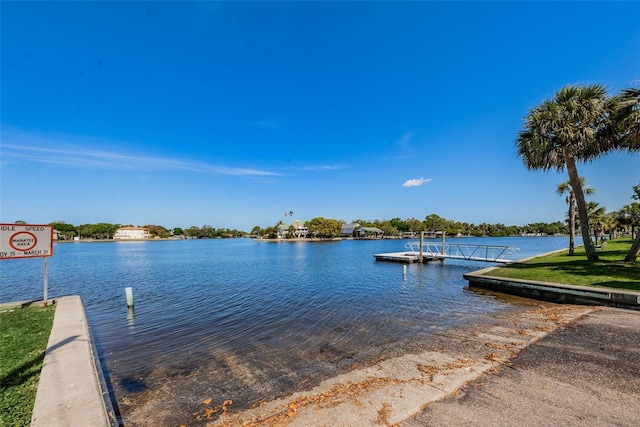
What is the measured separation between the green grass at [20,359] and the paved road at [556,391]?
511 centimetres

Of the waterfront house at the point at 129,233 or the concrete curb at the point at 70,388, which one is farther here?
the waterfront house at the point at 129,233

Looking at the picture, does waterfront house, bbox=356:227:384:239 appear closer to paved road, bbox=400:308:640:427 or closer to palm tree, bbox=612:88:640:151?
palm tree, bbox=612:88:640:151

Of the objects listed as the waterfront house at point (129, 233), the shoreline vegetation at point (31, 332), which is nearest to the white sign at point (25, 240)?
the shoreline vegetation at point (31, 332)

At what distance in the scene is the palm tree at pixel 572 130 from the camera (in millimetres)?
15922

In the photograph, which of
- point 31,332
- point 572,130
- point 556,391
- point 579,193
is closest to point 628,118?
point 572,130

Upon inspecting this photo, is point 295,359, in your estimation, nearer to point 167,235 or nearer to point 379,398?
point 379,398

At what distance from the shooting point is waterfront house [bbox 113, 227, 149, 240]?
152625 mm

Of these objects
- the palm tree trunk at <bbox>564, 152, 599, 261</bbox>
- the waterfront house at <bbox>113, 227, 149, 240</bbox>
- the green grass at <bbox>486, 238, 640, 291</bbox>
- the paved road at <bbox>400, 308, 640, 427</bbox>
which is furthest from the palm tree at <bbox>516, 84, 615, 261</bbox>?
the waterfront house at <bbox>113, 227, 149, 240</bbox>

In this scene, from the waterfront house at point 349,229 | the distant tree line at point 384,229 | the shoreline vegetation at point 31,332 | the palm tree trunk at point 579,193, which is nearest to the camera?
the shoreline vegetation at point 31,332

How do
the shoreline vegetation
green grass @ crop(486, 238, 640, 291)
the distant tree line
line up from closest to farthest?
the shoreline vegetation, green grass @ crop(486, 238, 640, 291), the distant tree line

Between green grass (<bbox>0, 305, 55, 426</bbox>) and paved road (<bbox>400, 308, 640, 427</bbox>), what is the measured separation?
5.11m

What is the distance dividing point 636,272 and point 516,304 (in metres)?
5.76

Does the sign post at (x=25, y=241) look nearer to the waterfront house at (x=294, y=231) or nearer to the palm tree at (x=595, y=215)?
the palm tree at (x=595, y=215)

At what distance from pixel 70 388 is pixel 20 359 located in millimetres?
2091
